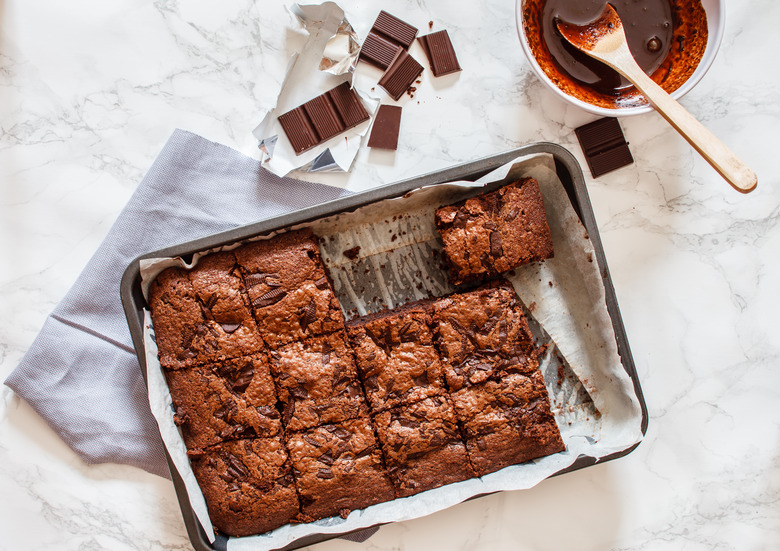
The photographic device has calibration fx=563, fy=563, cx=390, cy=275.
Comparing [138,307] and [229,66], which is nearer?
[138,307]

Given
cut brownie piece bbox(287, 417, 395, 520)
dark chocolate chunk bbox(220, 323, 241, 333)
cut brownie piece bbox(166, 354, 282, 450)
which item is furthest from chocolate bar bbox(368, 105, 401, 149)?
cut brownie piece bbox(287, 417, 395, 520)

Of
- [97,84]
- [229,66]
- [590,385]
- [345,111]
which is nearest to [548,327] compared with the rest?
[590,385]

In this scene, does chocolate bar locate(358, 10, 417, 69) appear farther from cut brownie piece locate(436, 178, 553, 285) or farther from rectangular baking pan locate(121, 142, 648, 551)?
cut brownie piece locate(436, 178, 553, 285)

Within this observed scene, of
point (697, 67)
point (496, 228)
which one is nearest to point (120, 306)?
point (496, 228)

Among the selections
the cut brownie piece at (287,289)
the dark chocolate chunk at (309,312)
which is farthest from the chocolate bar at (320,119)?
the dark chocolate chunk at (309,312)

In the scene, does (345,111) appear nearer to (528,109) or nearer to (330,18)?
(330,18)
